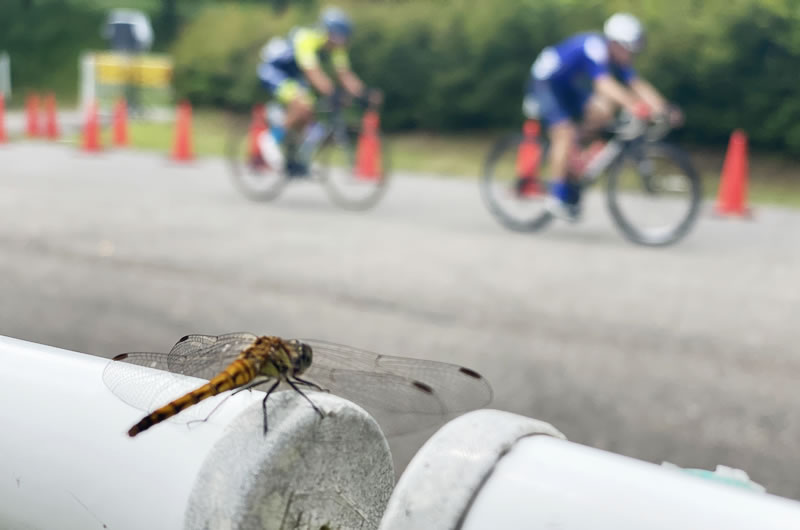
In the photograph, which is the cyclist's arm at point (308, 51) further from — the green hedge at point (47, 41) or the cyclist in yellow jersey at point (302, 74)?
the green hedge at point (47, 41)

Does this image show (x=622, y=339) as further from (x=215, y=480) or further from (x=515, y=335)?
(x=215, y=480)

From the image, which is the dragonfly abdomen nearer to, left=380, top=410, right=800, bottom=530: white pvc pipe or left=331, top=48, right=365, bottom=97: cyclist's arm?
left=380, top=410, right=800, bottom=530: white pvc pipe

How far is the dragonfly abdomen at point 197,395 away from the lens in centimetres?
216

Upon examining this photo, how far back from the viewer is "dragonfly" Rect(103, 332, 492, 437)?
2.21 m

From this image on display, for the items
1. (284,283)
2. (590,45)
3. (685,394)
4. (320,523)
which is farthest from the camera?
(590,45)

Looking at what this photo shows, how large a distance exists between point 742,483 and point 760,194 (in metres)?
15.3

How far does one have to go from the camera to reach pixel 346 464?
2.29m

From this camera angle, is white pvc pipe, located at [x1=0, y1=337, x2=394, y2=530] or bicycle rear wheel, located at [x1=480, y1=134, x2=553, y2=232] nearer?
white pvc pipe, located at [x1=0, y1=337, x2=394, y2=530]

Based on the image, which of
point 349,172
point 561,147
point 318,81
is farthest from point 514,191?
point 318,81

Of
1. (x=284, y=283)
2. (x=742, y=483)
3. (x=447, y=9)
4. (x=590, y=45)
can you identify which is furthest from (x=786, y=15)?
(x=742, y=483)

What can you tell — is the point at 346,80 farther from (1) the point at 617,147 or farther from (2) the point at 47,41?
(2) the point at 47,41

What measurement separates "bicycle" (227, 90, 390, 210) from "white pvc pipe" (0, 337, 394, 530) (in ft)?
30.6

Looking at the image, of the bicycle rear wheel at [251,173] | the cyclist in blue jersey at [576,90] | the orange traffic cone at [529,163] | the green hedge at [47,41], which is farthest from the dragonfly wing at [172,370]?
the green hedge at [47,41]

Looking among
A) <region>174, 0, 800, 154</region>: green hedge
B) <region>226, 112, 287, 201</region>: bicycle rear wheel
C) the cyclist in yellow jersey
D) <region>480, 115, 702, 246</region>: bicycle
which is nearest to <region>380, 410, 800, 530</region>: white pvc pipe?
<region>480, 115, 702, 246</region>: bicycle
